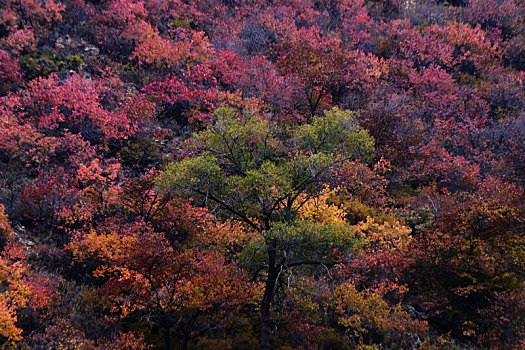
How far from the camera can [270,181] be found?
29.5ft

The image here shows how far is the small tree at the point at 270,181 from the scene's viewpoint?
9.23 m

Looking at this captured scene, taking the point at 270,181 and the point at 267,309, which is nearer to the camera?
the point at 270,181

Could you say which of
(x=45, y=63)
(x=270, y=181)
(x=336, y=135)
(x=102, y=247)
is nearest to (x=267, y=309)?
(x=270, y=181)

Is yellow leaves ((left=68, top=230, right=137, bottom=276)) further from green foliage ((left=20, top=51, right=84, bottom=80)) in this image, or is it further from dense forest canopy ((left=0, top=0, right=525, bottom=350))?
green foliage ((left=20, top=51, right=84, bottom=80))

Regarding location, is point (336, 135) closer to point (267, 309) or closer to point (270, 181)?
point (270, 181)

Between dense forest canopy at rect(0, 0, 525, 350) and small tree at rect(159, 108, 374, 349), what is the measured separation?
0.23 feet

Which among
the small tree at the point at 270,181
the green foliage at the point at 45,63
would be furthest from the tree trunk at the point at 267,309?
the green foliage at the point at 45,63

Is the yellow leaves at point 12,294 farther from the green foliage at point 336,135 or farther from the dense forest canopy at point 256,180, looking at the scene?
the green foliage at point 336,135

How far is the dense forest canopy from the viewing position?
1016 centimetres

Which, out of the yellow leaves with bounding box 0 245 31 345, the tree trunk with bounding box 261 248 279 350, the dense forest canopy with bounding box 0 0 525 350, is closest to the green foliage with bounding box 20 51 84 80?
the dense forest canopy with bounding box 0 0 525 350

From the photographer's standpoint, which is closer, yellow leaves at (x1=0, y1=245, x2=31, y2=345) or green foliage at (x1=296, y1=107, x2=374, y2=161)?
yellow leaves at (x1=0, y1=245, x2=31, y2=345)

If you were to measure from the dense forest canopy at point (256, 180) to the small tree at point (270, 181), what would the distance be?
2.8 inches

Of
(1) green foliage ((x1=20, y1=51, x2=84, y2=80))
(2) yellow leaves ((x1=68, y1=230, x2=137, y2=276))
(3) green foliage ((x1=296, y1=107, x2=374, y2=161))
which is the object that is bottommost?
(2) yellow leaves ((x1=68, y1=230, x2=137, y2=276))

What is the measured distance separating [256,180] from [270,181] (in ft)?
1.28
